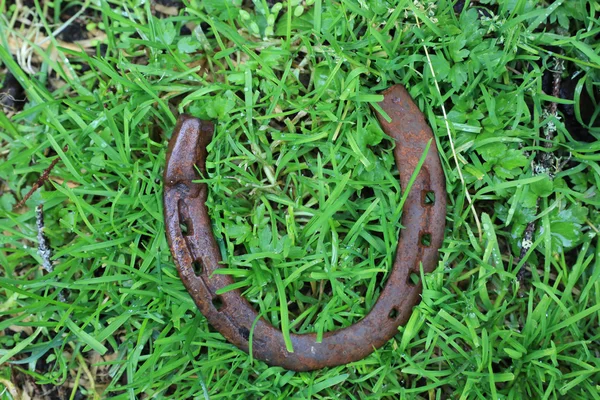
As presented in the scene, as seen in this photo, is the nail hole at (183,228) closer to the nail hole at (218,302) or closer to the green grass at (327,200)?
the green grass at (327,200)

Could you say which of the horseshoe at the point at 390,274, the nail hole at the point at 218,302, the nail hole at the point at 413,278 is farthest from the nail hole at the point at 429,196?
the nail hole at the point at 218,302

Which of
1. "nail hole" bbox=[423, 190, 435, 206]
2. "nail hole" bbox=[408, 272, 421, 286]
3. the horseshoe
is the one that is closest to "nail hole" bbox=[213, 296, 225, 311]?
the horseshoe

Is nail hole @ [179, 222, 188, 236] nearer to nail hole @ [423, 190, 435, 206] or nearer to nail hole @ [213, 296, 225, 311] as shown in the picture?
nail hole @ [213, 296, 225, 311]

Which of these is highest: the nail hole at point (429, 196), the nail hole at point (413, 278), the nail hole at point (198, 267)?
the nail hole at point (429, 196)

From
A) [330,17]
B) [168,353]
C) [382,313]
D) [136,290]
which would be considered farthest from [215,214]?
[330,17]

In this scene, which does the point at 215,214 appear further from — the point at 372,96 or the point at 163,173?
the point at 372,96

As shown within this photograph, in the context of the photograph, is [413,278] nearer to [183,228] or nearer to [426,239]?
[426,239]

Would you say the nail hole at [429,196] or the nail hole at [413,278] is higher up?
the nail hole at [429,196]
